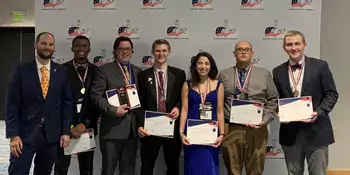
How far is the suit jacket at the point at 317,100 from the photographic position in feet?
9.89

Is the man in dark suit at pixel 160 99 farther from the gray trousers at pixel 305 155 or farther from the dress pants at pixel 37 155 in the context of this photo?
the gray trousers at pixel 305 155

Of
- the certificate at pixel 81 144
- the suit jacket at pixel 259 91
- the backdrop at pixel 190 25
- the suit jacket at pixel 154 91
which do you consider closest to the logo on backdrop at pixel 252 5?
the backdrop at pixel 190 25

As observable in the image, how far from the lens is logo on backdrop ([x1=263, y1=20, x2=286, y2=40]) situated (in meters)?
4.14

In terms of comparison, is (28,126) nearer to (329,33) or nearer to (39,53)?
(39,53)

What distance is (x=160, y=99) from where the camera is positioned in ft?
11.4

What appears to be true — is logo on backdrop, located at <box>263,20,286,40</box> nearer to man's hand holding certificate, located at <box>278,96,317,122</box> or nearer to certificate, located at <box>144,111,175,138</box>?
man's hand holding certificate, located at <box>278,96,317,122</box>

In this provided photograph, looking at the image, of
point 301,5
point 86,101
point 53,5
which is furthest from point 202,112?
point 53,5

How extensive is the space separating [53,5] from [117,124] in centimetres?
185

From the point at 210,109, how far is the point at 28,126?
1.59 meters

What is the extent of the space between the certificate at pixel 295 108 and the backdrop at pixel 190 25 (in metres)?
1.15

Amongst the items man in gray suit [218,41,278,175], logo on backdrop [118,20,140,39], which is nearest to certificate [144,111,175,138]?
man in gray suit [218,41,278,175]

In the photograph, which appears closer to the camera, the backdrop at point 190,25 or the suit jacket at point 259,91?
the suit jacket at point 259,91

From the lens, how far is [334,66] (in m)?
4.48

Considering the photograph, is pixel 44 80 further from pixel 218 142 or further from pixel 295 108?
pixel 295 108
